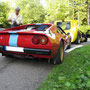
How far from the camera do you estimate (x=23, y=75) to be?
2520 mm

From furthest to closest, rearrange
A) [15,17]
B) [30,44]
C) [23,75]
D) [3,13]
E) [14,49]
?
[3,13], [15,17], [14,49], [30,44], [23,75]

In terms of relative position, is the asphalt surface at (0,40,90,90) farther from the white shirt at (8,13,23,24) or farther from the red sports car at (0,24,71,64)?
the white shirt at (8,13,23,24)

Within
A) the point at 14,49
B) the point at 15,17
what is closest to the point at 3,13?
the point at 15,17

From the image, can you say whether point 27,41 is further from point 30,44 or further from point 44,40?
point 44,40

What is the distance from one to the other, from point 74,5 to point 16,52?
63.9 feet

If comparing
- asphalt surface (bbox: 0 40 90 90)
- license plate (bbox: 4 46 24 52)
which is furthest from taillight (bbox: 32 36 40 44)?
asphalt surface (bbox: 0 40 90 90)

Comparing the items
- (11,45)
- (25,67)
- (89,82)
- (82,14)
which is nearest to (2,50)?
(11,45)

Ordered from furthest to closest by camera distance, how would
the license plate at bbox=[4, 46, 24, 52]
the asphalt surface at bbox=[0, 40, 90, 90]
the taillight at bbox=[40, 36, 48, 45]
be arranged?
the license plate at bbox=[4, 46, 24, 52] → the taillight at bbox=[40, 36, 48, 45] → the asphalt surface at bbox=[0, 40, 90, 90]

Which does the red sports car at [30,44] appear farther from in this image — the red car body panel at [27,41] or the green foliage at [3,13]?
the green foliage at [3,13]

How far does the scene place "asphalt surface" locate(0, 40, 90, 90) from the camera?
207 centimetres

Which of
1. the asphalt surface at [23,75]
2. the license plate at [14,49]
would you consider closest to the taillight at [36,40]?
the license plate at [14,49]

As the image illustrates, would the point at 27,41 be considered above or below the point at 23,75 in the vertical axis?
above

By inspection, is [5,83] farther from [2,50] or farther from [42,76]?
[2,50]

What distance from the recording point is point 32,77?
95.7 inches
